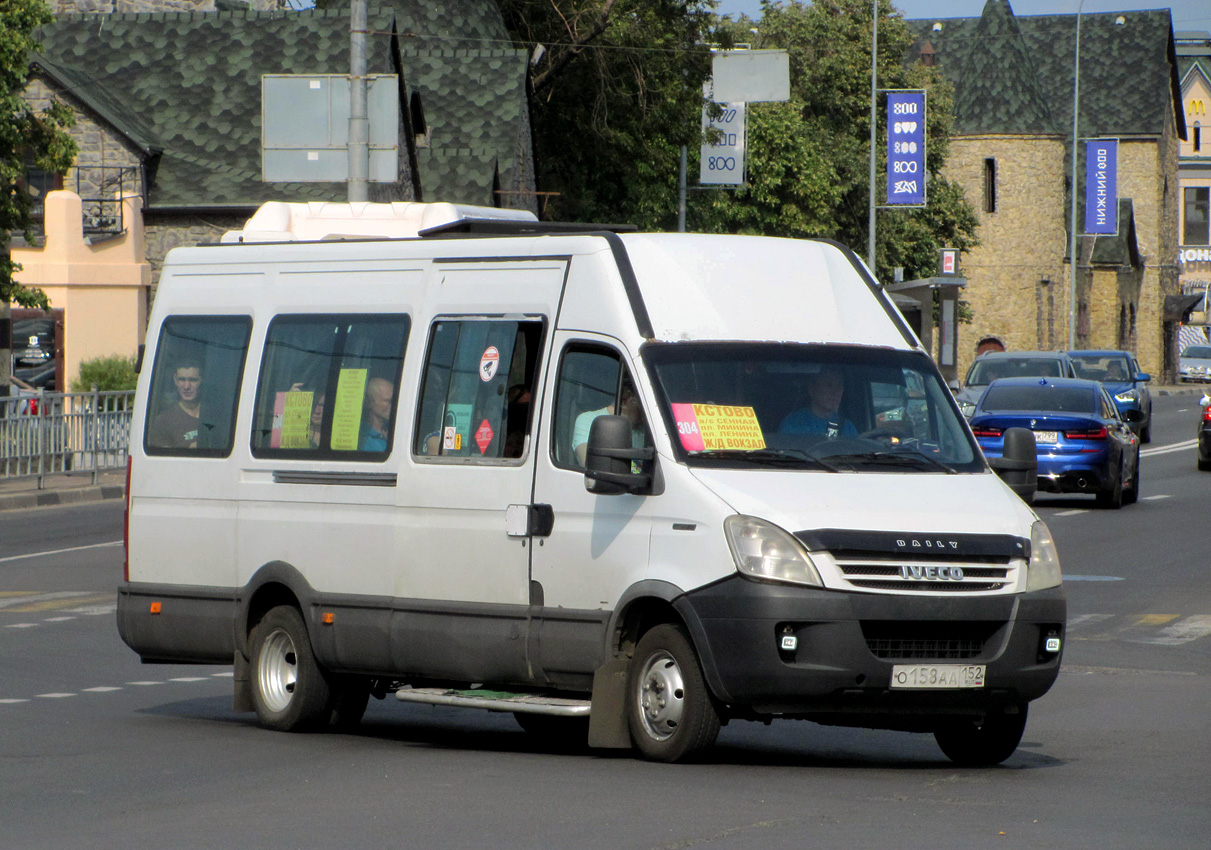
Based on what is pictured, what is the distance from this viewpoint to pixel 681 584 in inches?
328

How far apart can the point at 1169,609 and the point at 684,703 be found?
850 centimetres

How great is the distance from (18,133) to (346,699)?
71.9ft

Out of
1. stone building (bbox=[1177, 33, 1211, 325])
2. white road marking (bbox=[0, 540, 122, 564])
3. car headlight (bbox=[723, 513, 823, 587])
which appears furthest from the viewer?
stone building (bbox=[1177, 33, 1211, 325])

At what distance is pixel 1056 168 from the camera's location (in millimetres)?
89062

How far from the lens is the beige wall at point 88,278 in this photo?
3909 cm

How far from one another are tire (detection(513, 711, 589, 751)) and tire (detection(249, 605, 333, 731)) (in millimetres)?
1009

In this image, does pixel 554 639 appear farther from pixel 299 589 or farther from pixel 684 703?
pixel 299 589

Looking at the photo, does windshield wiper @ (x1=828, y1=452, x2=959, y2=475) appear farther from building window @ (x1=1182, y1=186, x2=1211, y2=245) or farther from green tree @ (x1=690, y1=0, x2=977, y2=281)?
building window @ (x1=1182, y1=186, x2=1211, y2=245)

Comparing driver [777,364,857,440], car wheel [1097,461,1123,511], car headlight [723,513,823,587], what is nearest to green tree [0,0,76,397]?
car wheel [1097,461,1123,511]

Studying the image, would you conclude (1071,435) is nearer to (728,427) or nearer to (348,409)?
(348,409)

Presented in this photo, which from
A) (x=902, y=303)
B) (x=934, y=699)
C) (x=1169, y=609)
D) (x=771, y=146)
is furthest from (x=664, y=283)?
(x=771, y=146)

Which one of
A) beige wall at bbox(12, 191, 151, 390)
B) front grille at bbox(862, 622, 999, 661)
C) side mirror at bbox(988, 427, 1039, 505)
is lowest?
front grille at bbox(862, 622, 999, 661)

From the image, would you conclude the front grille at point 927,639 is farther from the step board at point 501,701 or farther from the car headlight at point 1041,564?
the step board at point 501,701

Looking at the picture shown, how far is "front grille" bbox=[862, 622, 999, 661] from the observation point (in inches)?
323
